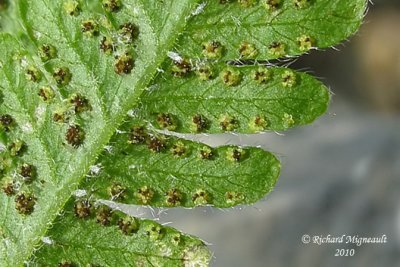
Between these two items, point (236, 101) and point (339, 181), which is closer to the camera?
point (236, 101)

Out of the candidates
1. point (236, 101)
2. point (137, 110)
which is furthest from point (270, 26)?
point (137, 110)

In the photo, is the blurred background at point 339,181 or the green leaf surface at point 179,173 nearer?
the green leaf surface at point 179,173

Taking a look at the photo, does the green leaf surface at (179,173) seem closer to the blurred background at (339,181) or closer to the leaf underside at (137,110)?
the leaf underside at (137,110)

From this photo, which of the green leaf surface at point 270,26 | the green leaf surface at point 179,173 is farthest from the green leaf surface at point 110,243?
the green leaf surface at point 270,26

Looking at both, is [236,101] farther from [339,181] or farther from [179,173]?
[339,181]

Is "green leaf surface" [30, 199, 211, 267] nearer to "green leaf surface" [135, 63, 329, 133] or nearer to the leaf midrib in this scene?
the leaf midrib

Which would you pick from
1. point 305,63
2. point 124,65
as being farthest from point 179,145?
point 305,63

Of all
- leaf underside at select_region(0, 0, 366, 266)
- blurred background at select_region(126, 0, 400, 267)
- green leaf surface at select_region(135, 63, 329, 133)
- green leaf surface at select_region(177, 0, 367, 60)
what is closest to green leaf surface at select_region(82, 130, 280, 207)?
leaf underside at select_region(0, 0, 366, 266)

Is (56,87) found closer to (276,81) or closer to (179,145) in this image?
(179,145)
